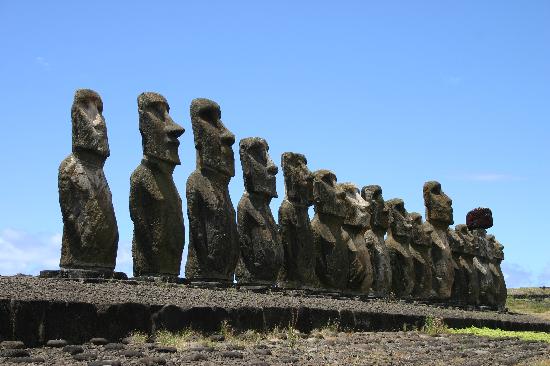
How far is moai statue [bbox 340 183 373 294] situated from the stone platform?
5.39 meters

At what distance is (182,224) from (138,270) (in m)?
0.81

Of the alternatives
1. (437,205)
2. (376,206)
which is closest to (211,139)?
(376,206)

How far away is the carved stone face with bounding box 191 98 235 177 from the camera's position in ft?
43.6

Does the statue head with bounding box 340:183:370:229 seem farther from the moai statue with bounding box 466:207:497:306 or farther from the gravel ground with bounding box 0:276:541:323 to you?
the moai statue with bounding box 466:207:497:306

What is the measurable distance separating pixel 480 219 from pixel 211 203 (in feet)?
53.5

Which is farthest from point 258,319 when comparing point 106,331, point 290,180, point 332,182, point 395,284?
point 395,284

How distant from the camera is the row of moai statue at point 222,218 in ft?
36.8

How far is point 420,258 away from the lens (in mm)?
21969

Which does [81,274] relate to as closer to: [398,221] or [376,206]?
[376,206]

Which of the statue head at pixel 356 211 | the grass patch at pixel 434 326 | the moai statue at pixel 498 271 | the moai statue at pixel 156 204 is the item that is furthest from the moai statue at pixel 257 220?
the moai statue at pixel 498 271

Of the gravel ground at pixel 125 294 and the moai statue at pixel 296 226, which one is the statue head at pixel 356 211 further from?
the gravel ground at pixel 125 294

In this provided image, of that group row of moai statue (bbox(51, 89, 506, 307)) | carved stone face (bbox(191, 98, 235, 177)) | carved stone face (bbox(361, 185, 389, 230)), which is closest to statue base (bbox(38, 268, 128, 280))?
row of moai statue (bbox(51, 89, 506, 307))

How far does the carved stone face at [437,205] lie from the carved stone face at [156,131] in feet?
39.8

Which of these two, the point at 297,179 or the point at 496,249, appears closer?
the point at 297,179
